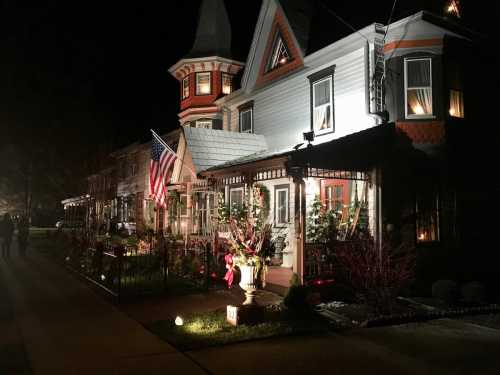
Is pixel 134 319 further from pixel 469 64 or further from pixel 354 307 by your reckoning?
pixel 469 64

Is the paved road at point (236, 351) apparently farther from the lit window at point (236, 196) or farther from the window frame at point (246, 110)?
the window frame at point (246, 110)

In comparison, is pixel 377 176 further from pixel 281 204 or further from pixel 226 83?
pixel 226 83

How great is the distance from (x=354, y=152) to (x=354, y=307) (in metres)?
4.38

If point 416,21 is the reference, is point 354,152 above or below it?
below

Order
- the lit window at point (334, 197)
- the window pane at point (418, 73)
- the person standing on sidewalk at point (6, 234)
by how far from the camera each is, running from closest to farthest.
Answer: the window pane at point (418, 73), the lit window at point (334, 197), the person standing on sidewalk at point (6, 234)

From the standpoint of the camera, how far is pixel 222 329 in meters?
8.17

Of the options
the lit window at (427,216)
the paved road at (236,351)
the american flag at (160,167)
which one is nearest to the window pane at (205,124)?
the american flag at (160,167)

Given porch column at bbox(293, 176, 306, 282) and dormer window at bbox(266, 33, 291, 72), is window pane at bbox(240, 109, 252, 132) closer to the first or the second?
dormer window at bbox(266, 33, 291, 72)

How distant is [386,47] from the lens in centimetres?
1355

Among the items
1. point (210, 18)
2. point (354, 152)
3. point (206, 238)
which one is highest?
point (210, 18)

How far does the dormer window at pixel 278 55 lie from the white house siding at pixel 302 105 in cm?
72

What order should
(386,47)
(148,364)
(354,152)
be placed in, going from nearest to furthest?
1. (148,364)
2. (354,152)
3. (386,47)

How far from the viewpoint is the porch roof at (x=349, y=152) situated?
1167 centimetres

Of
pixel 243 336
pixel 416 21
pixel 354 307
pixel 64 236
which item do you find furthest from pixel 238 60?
pixel 243 336
